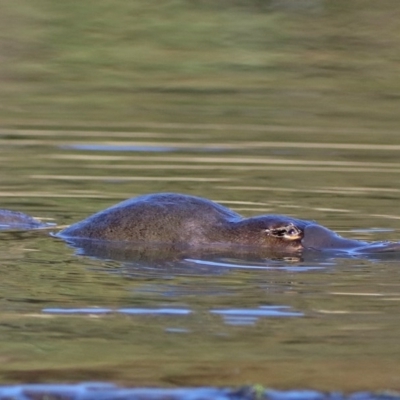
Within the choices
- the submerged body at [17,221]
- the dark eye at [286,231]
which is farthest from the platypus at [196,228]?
the submerged body at [17,221]

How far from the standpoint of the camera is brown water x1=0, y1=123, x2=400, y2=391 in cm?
451

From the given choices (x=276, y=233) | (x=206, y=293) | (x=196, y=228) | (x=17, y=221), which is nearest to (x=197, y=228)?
(x=196, y=228)

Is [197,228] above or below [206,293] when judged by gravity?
above

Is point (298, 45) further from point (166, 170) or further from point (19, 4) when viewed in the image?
point (166, 170)

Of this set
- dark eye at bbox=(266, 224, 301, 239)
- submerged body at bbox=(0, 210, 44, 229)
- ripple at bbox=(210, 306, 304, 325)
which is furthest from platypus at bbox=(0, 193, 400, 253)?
ripple at bbox=(210, 306, 304, 325)

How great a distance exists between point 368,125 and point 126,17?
831 centimetres

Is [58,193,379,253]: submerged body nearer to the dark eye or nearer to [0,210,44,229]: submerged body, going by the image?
the dark eye

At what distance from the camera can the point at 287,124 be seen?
12.6 metres

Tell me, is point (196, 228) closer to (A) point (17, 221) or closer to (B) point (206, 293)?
(A) point (17, 221)

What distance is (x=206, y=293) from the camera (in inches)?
222

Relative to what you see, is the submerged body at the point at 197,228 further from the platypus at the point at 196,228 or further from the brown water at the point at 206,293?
the brown water at the point at 206,293

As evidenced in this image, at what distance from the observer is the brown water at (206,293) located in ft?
14.8

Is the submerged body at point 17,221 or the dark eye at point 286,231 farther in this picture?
the submerged body at point 17,221

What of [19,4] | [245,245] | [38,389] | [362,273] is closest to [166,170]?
[245,245]
